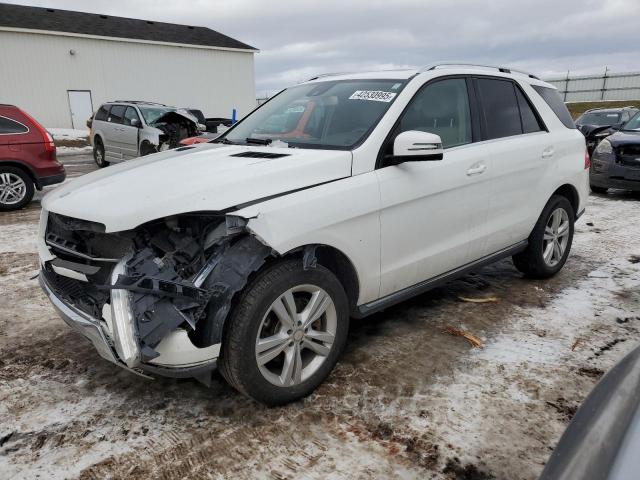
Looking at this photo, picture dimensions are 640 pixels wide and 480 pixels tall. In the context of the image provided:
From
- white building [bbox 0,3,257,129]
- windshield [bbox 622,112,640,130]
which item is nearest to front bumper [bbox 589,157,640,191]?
windshield [bbox 622,112,640,130]

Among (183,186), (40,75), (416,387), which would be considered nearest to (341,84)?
(183,186)

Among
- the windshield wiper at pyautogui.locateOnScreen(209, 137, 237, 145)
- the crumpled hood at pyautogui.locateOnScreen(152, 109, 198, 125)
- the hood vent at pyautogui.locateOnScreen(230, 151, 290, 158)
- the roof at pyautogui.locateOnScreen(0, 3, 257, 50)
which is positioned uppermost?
the roof at pyautogui.locateOnScreen(0, 3, 257, 50)

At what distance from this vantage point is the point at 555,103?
15.4 feet

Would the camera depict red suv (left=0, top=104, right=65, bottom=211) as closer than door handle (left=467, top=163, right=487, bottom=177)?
No

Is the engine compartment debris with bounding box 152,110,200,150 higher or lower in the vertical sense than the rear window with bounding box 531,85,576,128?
lower

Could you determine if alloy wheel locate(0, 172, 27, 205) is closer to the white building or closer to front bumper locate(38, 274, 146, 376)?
front bumper locate(38, 274, 146, 376)

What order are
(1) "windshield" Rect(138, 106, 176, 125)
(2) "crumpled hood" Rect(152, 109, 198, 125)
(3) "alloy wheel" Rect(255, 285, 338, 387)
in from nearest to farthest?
(3) "alloy wheel" Rect(255, 285, 338, 387), (2) "crumpled hood" Rect(152, 109, 198, 125), (1) "windshield" Rect(138, 106, 176, 125)

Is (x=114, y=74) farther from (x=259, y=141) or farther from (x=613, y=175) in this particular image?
(x=259, y=141)

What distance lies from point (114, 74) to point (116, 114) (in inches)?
614

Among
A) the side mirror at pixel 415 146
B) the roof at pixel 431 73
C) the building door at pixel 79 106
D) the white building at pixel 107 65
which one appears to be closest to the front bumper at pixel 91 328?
the side mirror at pixel 415 146

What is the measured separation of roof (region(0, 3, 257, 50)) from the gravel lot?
2625cm

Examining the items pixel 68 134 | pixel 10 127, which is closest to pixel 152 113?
pixel 10 127

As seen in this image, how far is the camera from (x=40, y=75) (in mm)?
24578

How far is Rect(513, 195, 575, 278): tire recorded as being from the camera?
4.43 m
